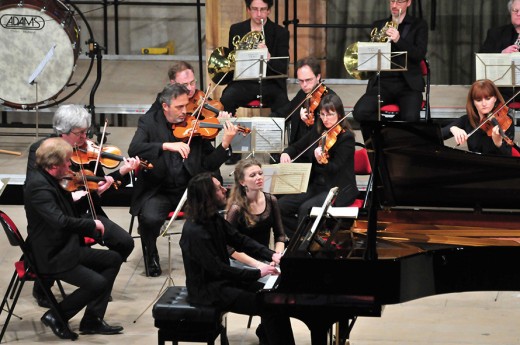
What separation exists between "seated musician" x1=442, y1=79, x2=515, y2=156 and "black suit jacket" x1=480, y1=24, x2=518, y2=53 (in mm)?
1340

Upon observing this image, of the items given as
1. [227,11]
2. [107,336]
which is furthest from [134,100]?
[107,336]

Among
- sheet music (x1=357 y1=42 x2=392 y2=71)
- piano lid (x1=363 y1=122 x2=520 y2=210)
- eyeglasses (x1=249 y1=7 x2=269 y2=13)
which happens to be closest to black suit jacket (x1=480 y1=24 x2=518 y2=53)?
sheet music (x1=357 y1=42 x2=392 y2=71)

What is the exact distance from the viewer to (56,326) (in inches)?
234

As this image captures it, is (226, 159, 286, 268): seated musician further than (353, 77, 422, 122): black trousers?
No

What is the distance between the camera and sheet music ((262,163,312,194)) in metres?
6.64

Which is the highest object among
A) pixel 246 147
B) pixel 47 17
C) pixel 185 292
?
pixel 47 17

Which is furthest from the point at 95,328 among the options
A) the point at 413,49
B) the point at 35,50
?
the point at 35,50

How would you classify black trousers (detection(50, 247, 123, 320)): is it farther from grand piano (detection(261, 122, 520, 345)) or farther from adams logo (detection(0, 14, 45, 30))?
adams logo (detection(0, 14, 45, 30))

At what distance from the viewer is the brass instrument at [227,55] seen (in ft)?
27.4

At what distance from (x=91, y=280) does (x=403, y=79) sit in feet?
10.7

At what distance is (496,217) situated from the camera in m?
5.58

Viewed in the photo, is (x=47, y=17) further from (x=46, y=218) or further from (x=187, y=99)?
(x=46, y=218)

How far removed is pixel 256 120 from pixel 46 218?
76.3 inches

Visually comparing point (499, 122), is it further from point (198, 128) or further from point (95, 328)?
point (95, 328)
